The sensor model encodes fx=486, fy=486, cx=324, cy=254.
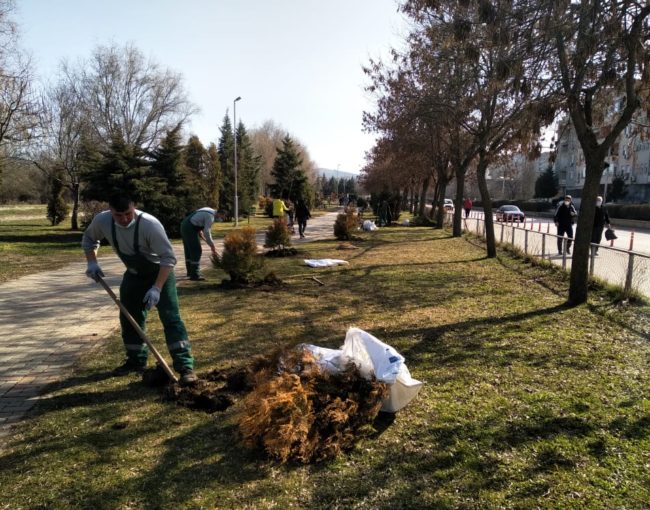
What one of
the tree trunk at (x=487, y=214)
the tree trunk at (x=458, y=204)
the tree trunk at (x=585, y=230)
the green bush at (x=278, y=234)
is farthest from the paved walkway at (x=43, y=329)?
the tree trunk at (x=458, y=204)

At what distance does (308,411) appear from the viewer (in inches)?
126

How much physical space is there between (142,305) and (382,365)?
247 centimetres

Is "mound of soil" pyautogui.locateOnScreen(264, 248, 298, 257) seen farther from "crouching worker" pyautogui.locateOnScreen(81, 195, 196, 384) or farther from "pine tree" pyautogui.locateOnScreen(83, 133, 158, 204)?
"crouching worker" pyautogui.locateOnScreen(81, 195, 196, 384)

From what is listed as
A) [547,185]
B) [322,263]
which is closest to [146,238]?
[322,263]

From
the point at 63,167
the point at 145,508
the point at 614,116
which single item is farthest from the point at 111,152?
the point at 145,508

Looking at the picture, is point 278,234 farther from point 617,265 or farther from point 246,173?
point 246,173

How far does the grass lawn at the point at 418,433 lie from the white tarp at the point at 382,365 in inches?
6.8

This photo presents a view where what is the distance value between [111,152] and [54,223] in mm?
15651

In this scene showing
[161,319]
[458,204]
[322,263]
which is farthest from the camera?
[458,204]

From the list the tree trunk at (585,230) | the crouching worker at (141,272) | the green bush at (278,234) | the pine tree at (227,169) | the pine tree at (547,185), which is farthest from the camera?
the pine tree at (547,185)

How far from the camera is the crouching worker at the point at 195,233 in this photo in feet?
30.4

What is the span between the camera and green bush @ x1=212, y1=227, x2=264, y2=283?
9219 mm

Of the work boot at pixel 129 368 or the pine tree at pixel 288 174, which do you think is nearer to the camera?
the work boot at pixel 129 368

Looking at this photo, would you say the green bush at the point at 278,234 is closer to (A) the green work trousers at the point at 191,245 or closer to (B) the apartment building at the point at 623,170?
(A) the green work trousers at the point at 191,245
